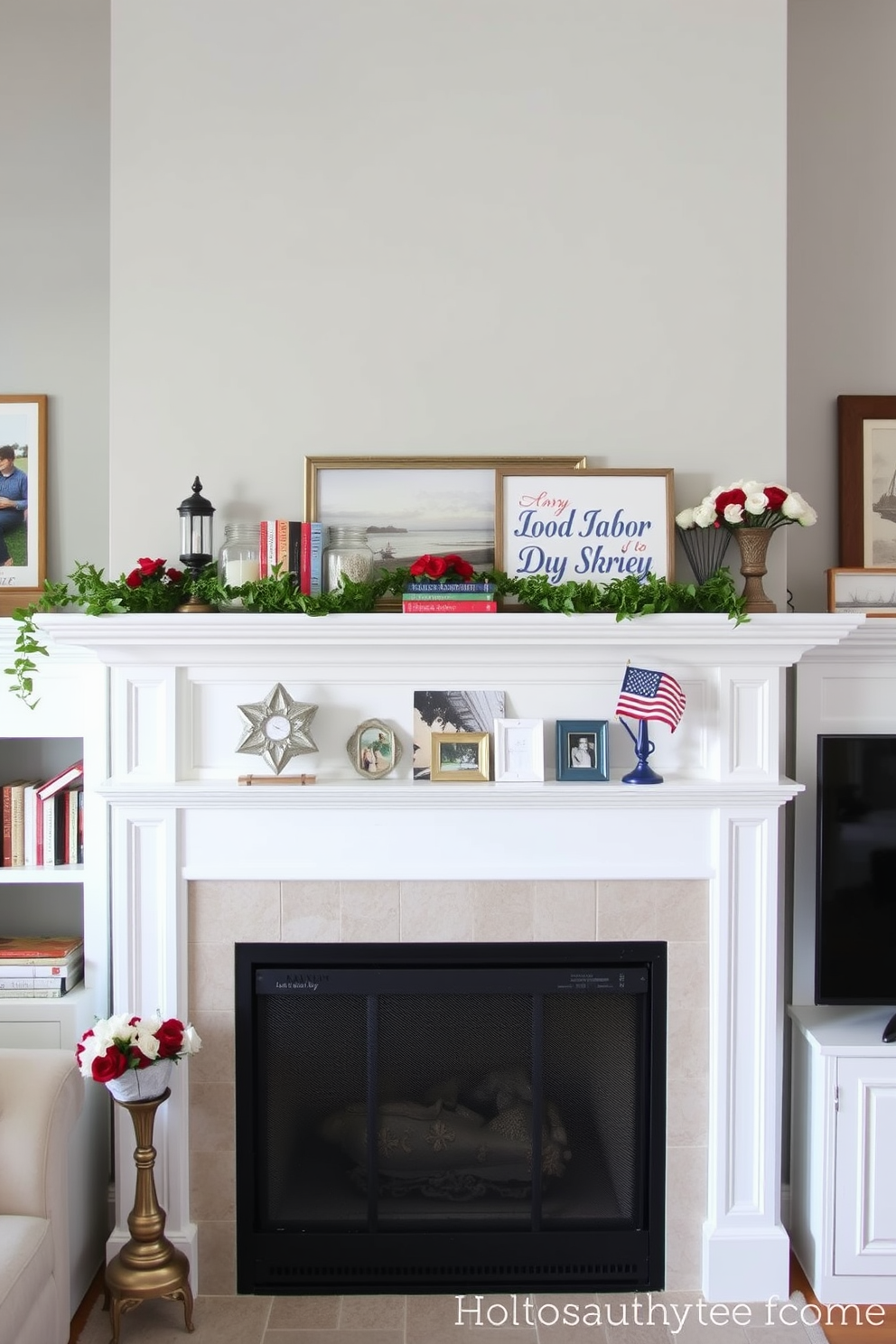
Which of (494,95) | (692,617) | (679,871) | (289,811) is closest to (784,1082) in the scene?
(679,871)

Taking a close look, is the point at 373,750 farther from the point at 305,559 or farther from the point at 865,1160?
the point at 865,1160

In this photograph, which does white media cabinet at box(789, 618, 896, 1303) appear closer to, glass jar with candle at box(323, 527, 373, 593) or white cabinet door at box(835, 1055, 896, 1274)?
white cabinet door at box(835, 1055, 896, 1274)

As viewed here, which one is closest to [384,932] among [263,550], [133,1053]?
[133,1053]

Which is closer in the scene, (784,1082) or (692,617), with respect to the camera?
(692,617)

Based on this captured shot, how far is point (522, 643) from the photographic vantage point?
2219 mm

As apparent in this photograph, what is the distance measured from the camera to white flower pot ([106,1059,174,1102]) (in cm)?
209

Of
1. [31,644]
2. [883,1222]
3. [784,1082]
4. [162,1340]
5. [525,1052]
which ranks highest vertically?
[31,644]

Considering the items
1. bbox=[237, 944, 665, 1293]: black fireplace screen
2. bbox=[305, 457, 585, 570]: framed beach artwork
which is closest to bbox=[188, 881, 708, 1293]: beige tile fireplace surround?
bbox=[237, 944, 665, 1293]: black fireplace screen

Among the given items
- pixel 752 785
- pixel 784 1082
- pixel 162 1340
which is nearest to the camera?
pixel 162 1340

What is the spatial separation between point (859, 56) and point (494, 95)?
1.13m

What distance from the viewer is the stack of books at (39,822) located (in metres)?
2.49

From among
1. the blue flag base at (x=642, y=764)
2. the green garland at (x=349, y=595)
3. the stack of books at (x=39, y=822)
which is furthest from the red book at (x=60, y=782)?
the blue flag base at (x=642, y=764)

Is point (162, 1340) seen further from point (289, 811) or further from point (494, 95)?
point (494, 95)

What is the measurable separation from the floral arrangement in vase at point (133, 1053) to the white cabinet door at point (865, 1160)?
1535mm
